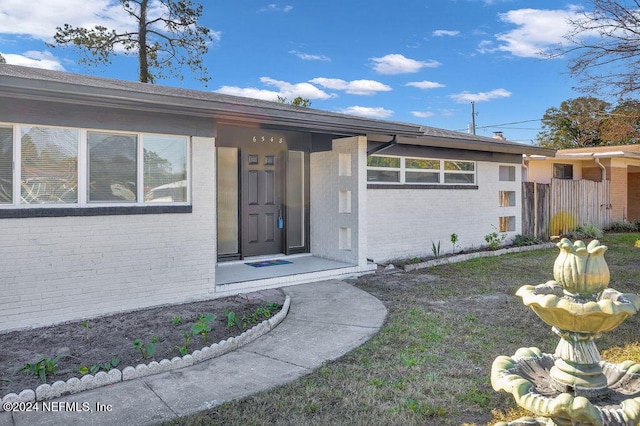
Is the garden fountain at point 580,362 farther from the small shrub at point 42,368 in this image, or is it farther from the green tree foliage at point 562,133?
the green tree foliage at point 562,133

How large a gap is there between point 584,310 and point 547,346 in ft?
9.14

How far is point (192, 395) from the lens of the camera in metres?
3.40

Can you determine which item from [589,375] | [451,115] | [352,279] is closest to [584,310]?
[589,375]

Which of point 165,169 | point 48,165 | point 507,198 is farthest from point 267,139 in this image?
point 507,198

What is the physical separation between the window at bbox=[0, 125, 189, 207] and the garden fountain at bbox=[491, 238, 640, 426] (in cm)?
501

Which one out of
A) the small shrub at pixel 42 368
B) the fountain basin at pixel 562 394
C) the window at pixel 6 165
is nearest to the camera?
the fountain basin at pixel 562 394

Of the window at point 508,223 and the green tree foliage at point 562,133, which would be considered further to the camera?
the green tree foliage at point 562,133

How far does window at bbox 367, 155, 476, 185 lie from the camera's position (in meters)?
9.34

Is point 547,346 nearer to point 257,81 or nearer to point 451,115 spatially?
point 257,81

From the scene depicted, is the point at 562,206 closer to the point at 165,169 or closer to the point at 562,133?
the point at 165,169

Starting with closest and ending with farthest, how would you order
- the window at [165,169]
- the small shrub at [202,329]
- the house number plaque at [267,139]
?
the small shrub at [202,329] < the window at [165,169] < the house number plaque at [267,139]

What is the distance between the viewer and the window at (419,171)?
934 centimetres

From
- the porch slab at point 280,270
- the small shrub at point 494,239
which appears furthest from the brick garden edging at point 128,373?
the small shrub at point 494,239

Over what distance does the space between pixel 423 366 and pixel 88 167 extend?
14.7 feet
